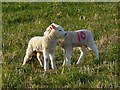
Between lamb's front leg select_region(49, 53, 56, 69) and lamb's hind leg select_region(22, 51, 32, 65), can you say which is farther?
lamb's hind leg select_region(22, 51, 32, 65)

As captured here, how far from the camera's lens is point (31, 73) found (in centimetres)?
1213

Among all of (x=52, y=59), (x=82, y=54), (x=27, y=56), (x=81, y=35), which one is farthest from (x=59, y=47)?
(x=52, y=59)

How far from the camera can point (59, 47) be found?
13.7 m

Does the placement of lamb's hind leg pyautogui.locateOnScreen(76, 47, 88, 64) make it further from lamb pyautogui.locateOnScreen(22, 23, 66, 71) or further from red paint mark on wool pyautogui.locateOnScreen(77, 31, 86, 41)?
lamb pyautogui.locateOnScreen(22, 23, 66, 71)

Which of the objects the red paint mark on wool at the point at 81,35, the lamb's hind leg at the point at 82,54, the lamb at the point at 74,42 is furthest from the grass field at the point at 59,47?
the red paint mark on wool at the point at 81,35

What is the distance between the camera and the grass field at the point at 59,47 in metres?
11.5

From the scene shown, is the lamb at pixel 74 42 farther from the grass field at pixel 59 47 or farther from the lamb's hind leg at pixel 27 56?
the lamb's hind leg at pixel 27 56

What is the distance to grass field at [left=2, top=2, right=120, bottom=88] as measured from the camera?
37.7ft

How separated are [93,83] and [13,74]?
1731 mm

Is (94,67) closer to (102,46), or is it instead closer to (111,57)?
(111,57)

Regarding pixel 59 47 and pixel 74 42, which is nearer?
pixel 74 42

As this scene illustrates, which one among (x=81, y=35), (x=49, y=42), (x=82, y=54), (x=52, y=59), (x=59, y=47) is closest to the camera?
(x=49, y=42)

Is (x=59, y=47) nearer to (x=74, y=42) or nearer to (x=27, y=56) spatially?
(x=27, y=56)

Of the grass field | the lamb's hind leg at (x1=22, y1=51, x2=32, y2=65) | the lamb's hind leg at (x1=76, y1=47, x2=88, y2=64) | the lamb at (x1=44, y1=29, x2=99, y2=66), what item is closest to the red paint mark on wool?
the lamb at (x1=44, y1=29, x2=99, y2=66)
